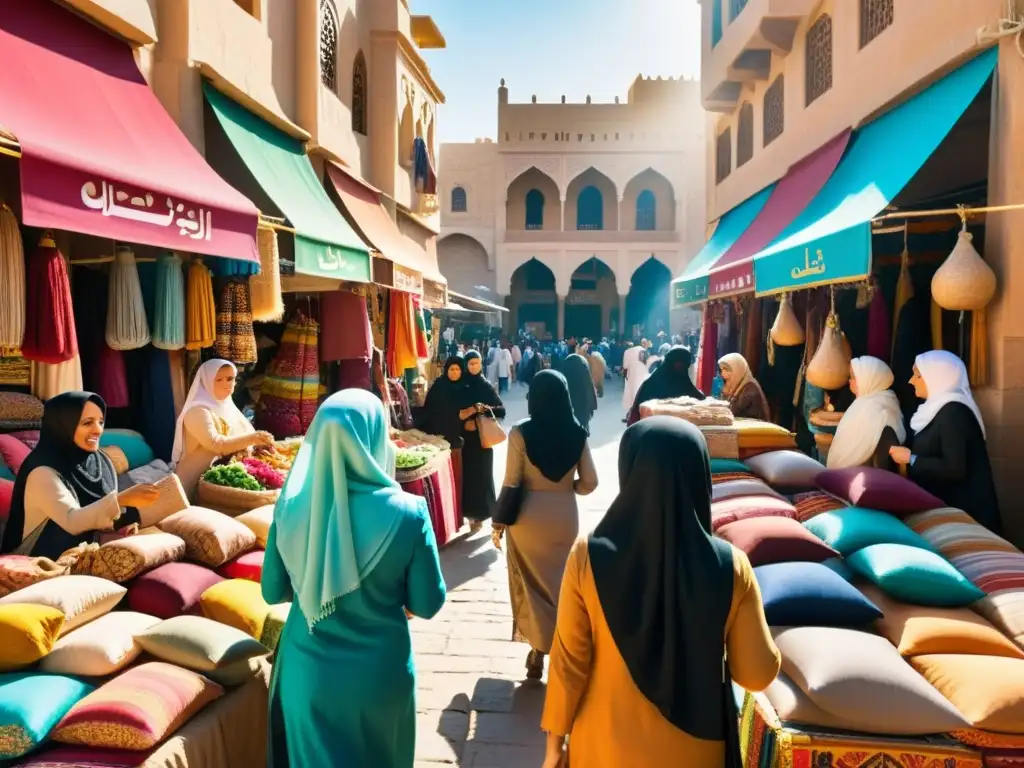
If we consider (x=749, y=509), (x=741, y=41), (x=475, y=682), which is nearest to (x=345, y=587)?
(x=475, y=682)

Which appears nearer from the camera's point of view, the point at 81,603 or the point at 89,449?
the point at 81,603

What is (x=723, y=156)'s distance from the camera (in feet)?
38.1

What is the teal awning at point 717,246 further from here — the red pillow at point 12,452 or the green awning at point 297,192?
the red pillow at point 12,452

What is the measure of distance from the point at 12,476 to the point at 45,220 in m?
1.45

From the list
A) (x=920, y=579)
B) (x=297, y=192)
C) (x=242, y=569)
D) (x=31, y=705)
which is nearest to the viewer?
(x=31, y=705)

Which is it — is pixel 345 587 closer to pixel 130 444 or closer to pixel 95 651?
pixel 95 651

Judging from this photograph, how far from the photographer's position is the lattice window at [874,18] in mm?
5828

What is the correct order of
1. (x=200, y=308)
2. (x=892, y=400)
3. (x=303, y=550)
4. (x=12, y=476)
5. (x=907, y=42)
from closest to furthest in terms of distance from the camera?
(x=303, y=550) < (x=12, y=476) < (x=892, y=400) < (x=200, y=308) < (x=907, y=42)

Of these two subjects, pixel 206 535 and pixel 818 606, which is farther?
pixel 206 535

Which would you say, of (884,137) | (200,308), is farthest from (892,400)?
(200,308)

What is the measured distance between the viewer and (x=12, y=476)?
3.85m

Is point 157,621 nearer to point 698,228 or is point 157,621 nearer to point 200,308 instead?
point 200,308

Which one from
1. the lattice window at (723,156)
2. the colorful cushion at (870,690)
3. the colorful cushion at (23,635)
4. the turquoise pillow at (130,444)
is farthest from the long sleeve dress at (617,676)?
the lattice window at (723,156)

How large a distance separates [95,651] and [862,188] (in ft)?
16.7
